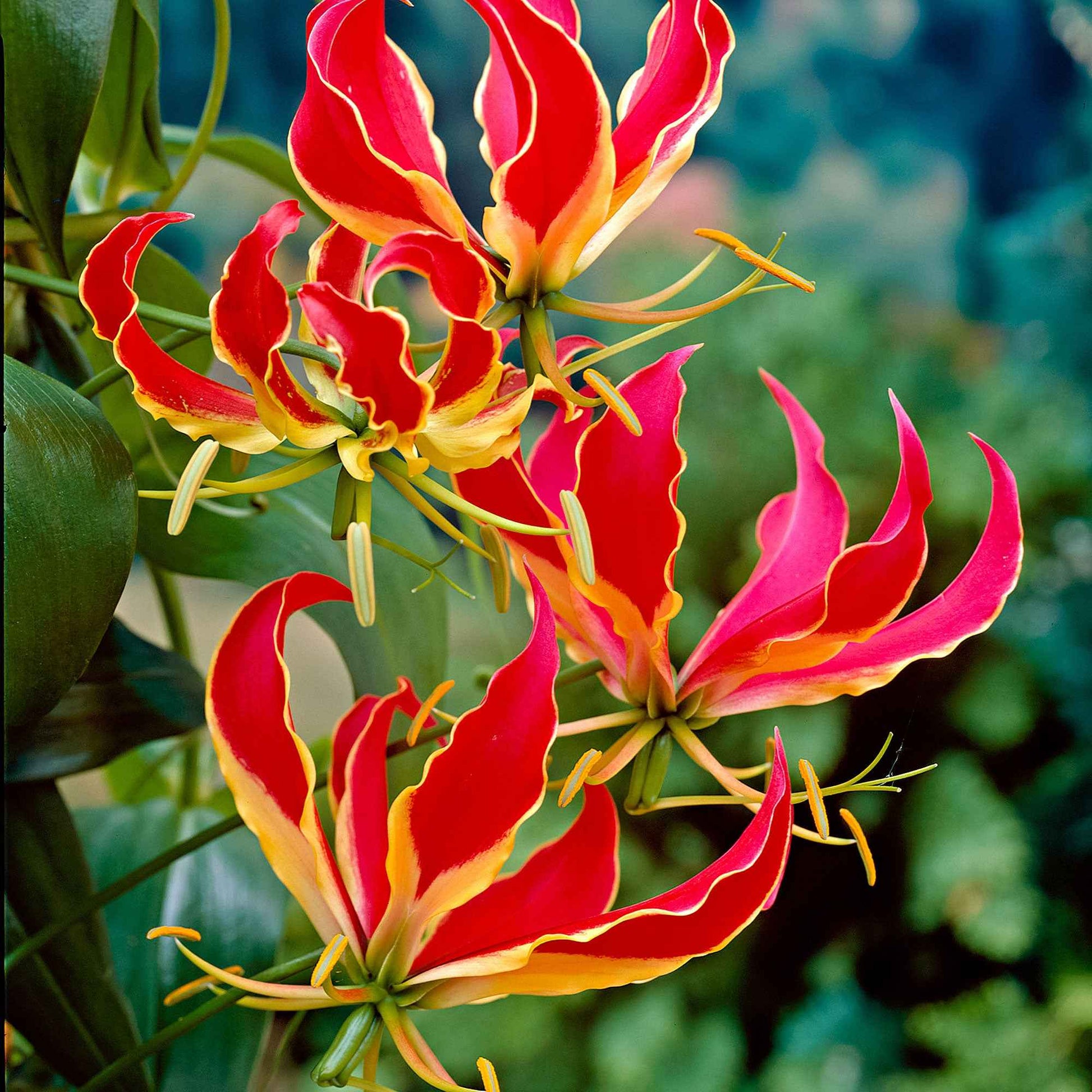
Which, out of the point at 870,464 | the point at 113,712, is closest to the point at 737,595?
the point at 113,712

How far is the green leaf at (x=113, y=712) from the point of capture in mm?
352

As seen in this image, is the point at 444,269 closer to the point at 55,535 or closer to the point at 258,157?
the point at 55,535

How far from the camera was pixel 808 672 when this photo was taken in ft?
1.06

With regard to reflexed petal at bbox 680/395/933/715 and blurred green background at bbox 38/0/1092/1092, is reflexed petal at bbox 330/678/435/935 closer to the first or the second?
reflexed petal at bbox 680/395/933/715

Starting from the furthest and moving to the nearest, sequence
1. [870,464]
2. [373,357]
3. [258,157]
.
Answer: [870,464], [258,157], [373,357]

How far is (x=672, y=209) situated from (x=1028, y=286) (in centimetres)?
74

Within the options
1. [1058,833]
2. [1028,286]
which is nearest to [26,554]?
[1058,833]

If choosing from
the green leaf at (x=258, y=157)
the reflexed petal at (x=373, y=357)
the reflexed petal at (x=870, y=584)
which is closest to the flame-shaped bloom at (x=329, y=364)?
the reflexed petal at (x=373, y=357)

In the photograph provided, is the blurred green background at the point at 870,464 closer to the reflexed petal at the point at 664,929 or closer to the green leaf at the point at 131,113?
the green leaf at the point at 131,113

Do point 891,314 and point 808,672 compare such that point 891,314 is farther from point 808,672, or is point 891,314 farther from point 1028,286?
point 808,672

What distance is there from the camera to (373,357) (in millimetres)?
230

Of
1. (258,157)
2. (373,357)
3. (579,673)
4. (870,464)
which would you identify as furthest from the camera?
(870,464)

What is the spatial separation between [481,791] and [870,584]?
4.6 inches

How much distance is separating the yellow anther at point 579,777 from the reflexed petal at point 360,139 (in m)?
0.14
